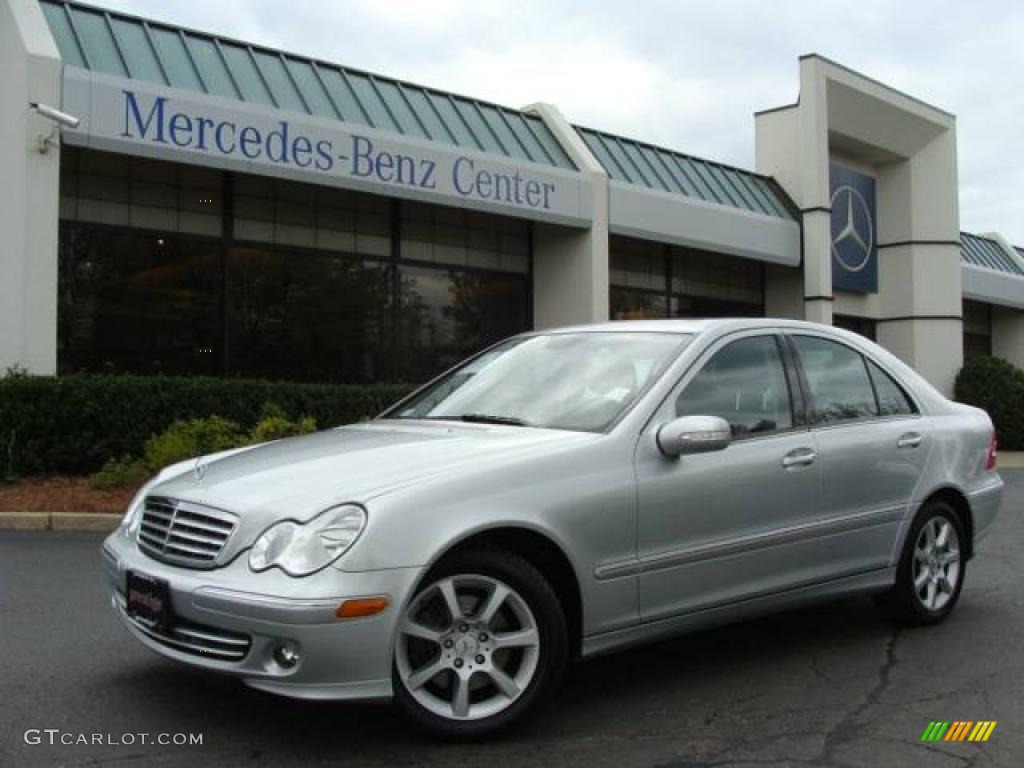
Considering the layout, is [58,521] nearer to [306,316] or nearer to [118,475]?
[118,475]

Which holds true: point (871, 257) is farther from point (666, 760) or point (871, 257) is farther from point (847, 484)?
point (666, 760)

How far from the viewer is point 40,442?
11.1m

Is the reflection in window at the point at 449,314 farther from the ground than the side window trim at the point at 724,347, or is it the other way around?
the reflection in window at the point at 449,314

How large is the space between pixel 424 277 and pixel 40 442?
7663mm

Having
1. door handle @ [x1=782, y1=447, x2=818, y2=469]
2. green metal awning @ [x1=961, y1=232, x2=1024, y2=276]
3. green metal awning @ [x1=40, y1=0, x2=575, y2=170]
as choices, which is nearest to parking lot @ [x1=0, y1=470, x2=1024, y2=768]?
door handle @ [x1=782, y1=447, x2=818, y2=469]

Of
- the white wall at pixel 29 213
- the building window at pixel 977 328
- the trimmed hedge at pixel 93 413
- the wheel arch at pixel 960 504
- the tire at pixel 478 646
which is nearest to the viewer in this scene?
the tire at pixel 478 646

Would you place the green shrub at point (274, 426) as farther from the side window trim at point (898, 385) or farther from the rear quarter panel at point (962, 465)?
the rear quarter panel at point (962, 465)

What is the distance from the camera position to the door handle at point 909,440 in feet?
17.3

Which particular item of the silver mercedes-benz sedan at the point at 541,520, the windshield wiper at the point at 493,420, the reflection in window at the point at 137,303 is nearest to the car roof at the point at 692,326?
the silver mercedes-benz sedan at the point at 541,520

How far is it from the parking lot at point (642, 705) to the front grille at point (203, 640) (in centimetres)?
34

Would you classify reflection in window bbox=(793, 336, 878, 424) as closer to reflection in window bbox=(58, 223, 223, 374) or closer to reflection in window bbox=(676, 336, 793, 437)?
reflection in window bbox=(676, 336, 793, 437)

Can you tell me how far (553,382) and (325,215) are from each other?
1199cm

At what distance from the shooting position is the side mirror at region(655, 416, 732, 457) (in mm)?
4090
